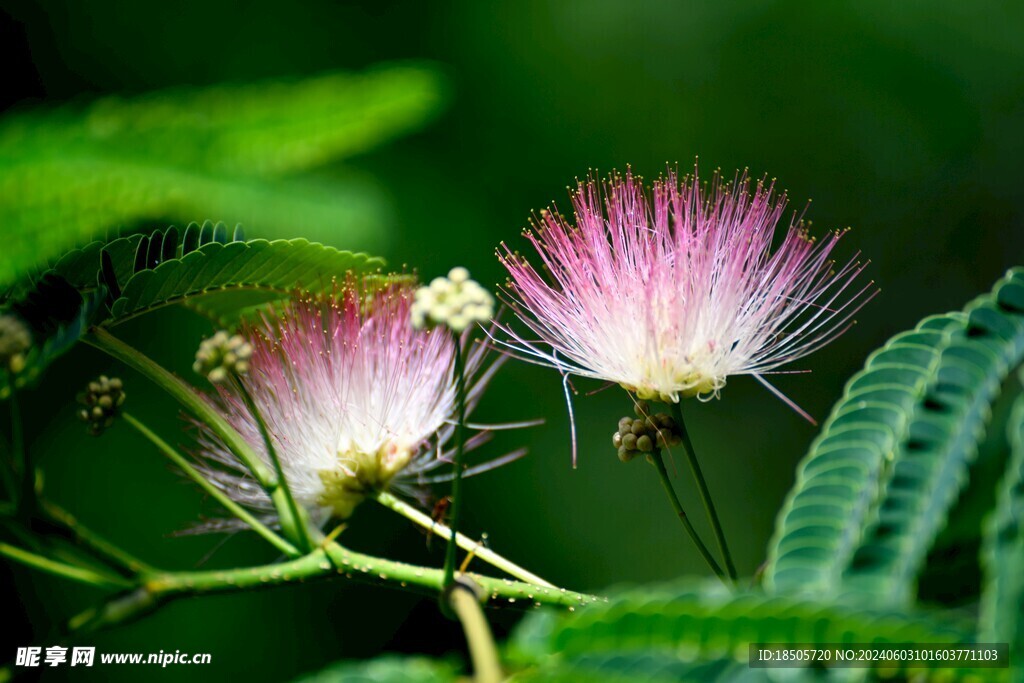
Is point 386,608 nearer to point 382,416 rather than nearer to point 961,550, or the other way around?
point 382,416

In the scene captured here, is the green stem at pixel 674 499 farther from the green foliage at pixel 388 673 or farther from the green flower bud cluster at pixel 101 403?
the green flower bud cluster at pixel 101 403

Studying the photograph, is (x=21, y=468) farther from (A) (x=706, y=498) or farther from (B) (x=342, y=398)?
(A) (x=706, y=498)

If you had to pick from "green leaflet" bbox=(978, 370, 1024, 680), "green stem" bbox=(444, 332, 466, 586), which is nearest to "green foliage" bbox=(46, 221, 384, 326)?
"green stem" bbox=(444, 332, 466, 586)

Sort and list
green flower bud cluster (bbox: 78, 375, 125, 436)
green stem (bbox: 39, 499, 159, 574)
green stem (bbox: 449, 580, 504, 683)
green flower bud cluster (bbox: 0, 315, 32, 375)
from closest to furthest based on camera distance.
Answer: green stem (bbox: 449, 580, 504, 683)
green flower bud cluster (bbox: 0, 315, 32, 375)
green stem (bbox: 39, 499, 159, 574)
green flower bud cluster (bbox: 78, 375, 125, 436)

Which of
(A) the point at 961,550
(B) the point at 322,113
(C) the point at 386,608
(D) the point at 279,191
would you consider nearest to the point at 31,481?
(D) the point at 279,191

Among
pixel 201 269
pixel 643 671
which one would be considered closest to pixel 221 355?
pixel 201 269

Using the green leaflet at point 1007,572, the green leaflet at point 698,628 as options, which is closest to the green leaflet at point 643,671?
the green leaflet at point 698,628

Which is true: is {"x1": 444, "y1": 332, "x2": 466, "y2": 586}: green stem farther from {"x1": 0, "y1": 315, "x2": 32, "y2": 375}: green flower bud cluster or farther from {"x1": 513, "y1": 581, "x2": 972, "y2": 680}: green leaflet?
{"x1": 0, "y1": 315, "x2": 32, "y2": 375}: green flower bud cluster
